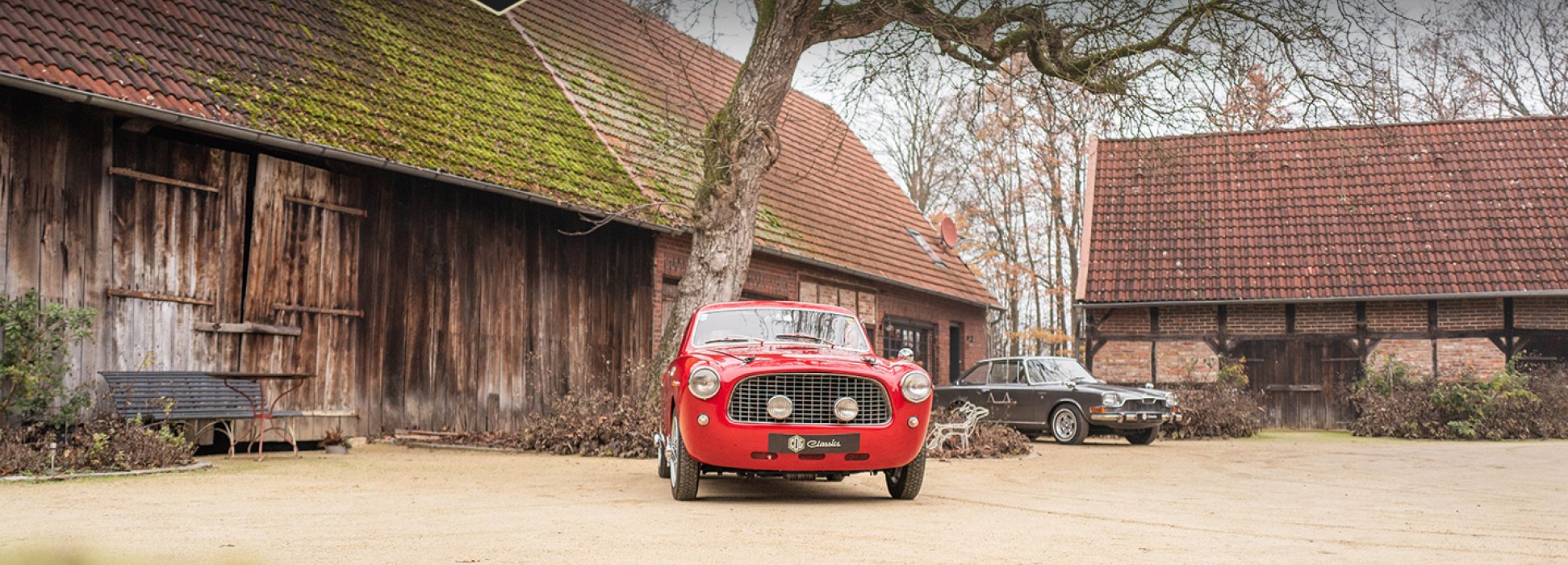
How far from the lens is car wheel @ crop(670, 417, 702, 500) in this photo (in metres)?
8.82

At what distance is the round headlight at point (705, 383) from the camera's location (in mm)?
8578

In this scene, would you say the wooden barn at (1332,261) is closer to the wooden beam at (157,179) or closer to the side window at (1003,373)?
the side window at (1003,373)

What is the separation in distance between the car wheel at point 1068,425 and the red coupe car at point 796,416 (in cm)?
1005

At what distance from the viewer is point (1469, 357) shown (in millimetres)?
23828

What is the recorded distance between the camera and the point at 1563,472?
13.0 m

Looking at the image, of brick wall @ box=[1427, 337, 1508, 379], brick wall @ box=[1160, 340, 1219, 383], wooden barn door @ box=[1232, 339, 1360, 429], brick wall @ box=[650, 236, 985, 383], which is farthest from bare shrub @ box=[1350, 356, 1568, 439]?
brick wall @ box=[650, 236, 985, 383]

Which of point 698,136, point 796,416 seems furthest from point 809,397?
point 698,136

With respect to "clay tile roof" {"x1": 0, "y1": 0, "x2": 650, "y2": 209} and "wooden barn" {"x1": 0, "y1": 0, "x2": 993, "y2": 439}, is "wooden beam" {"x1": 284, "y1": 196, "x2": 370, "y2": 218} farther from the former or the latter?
"clay tile roof" {"x1": 0, "y1": 0, "x2": 650, "y2": 209}

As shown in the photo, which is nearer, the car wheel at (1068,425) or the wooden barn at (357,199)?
the wooden barn at (357,199)

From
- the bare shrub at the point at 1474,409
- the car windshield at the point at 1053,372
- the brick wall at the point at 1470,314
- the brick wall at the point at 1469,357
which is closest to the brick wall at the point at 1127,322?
the bare shrub at the point at 1474,409

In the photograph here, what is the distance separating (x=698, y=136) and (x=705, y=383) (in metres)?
8.64

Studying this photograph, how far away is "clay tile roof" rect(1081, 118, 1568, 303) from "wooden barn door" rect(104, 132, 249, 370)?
53.1ft

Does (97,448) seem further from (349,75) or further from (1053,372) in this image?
(1053,372)

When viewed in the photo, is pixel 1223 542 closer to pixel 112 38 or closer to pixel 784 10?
pixel 784 10
